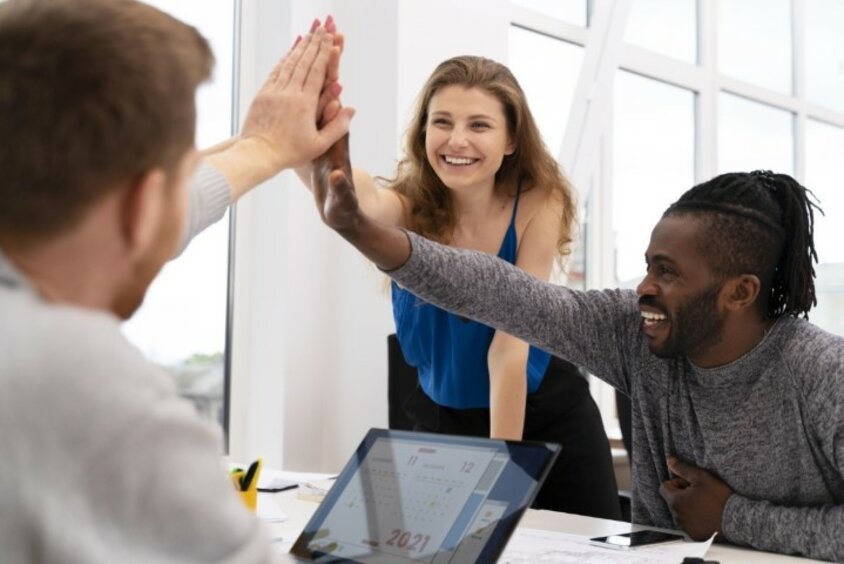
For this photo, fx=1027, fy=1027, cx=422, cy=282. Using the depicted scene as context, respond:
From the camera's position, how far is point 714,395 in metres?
1.57

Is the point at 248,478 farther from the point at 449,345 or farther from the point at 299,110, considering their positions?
the point at 449,345

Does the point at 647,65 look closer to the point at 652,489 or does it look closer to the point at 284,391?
the point at 284,391

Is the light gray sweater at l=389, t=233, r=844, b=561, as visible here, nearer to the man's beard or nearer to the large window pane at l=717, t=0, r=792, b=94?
the man's beard

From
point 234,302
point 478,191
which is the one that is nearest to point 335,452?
point 234,302

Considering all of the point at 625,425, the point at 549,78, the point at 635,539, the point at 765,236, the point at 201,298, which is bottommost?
the point at 625,425

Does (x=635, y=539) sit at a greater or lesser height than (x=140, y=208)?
lesser

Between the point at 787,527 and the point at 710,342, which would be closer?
the point at 787,527

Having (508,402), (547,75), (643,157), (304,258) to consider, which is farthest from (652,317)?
(643,157)

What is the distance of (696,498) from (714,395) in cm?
16

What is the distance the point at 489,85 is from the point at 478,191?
24cm

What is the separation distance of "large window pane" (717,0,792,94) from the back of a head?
448 centimetres

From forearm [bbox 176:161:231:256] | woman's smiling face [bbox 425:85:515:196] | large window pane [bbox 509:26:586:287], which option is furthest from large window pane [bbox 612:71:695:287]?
forearm [bbox 176:161:231:256]

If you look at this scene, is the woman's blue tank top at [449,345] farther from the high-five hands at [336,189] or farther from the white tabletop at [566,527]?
the high-five hands at [336,189]

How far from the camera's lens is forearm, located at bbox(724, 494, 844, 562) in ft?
4.53
